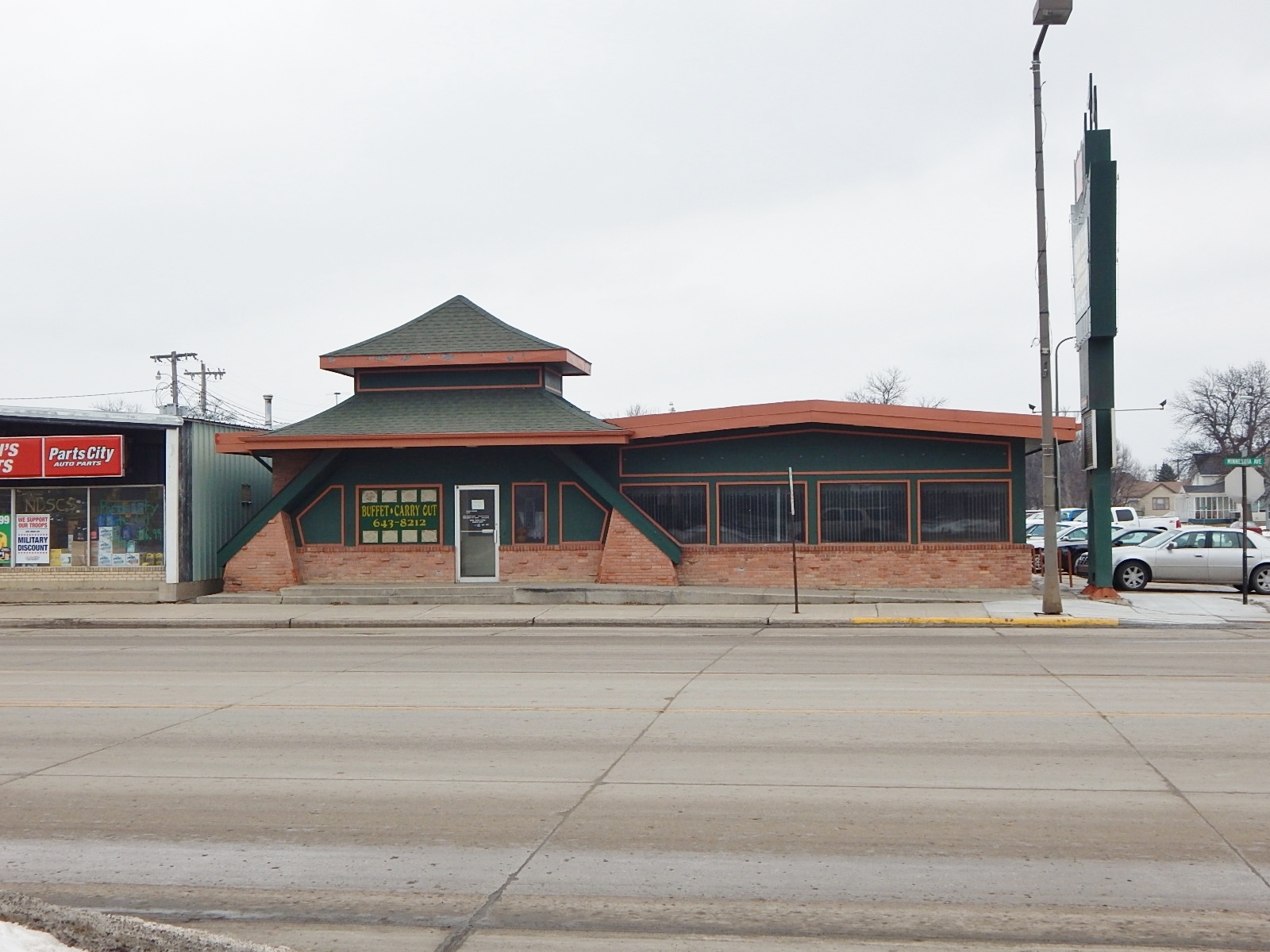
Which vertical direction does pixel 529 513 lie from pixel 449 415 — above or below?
below

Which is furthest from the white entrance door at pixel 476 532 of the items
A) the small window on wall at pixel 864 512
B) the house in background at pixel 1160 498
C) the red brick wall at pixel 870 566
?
the house in background at pixel 1160 498

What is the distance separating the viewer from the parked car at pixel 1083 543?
26.8m

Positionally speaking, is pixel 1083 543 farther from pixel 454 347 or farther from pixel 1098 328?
pixel 454 347

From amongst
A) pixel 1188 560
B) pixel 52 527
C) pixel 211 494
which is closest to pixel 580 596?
pixel 211 494

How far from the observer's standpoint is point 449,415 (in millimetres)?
26484

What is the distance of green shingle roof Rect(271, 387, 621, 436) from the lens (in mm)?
25609

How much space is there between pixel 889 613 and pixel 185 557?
1500 centimetres

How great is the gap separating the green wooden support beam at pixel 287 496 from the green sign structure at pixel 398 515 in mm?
1015

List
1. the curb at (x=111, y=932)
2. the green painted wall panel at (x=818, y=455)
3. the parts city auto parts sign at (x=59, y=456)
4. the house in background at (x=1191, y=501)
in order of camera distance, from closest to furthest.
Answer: the curb at (x=111, y=932) → the green painted wall panel at (x=818, y=455) → the parts city auto parts sign at (x=59, y=456) → the house in background at (x=1191, y=501)

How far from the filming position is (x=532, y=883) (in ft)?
20.6

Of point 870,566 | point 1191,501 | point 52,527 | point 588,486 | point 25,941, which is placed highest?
point 1191,501

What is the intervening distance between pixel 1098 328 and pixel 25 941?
73.1 ft

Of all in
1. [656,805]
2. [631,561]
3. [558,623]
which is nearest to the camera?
[656,805]

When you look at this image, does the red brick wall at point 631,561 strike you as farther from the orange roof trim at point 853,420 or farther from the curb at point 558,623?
the curb at point 558,623
